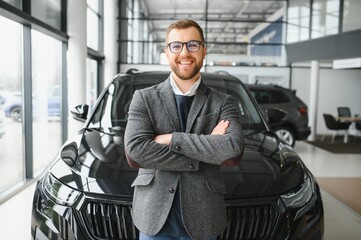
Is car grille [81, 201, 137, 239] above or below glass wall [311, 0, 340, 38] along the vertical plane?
below

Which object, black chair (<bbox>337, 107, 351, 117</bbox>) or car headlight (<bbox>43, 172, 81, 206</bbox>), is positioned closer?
car headlight (<bbox>43, 172, 81, 206</bbox>)

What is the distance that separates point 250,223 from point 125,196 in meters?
0.56

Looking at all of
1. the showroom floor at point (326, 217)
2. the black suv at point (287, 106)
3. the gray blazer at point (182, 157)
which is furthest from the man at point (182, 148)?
the black suv at point (287, 106)

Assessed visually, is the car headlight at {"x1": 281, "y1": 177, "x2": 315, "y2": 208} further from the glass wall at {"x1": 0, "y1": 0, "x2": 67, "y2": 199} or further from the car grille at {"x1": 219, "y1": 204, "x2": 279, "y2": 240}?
the glass wall at {"x1": 0, "y1": 0, "x2": 67, "y2": 199}

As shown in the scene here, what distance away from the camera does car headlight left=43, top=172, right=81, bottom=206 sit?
172 cm

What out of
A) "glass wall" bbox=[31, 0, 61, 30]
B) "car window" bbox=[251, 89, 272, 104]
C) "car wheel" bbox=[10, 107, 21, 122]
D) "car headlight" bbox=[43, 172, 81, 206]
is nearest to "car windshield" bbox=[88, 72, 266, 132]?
"car headlight" bbox=[43, 172, 81, 206]

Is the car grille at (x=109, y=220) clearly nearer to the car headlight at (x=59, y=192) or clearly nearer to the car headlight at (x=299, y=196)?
the car headlight at (x=59, y=192)

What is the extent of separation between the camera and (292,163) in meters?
2.16

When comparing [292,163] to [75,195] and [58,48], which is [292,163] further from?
[58,48]

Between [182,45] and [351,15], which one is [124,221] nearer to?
[182,45]

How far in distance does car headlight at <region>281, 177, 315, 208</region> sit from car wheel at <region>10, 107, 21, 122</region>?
13.1 feet

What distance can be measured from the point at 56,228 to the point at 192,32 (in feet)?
3.49

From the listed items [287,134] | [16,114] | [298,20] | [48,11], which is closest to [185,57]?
[16,114]

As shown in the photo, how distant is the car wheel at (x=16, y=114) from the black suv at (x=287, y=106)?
426cm
